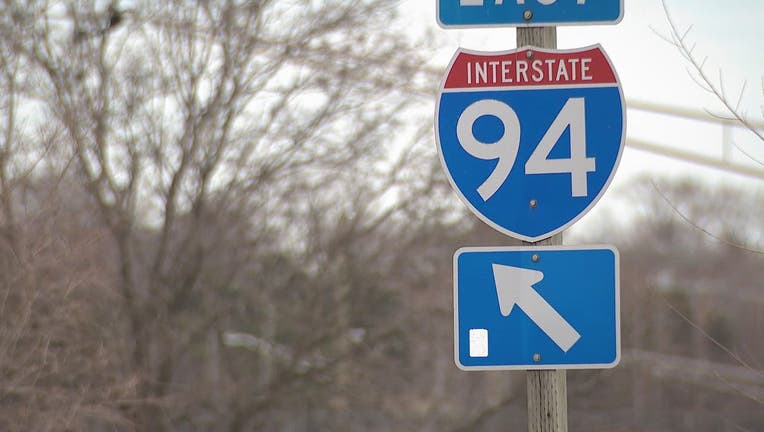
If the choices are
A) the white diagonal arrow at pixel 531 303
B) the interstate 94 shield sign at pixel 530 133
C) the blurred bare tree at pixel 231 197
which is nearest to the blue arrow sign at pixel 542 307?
the white diagonal arrow at pixel 531 303

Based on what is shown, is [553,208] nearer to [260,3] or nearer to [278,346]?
[260,3]

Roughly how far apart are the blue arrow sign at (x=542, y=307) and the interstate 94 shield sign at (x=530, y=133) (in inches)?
4.3

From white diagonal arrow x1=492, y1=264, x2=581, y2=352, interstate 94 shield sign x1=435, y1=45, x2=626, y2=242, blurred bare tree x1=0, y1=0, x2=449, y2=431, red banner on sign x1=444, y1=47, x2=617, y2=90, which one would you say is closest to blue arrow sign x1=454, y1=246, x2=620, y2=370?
white diagonal arrow x1=492, y1=264, x2=581, y2=352

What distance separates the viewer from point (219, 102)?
12578 mm

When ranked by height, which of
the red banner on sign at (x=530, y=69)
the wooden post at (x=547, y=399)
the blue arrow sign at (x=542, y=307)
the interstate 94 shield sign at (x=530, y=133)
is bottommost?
the wooden post at (x=547, y=399)

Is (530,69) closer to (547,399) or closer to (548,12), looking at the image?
(548,12)

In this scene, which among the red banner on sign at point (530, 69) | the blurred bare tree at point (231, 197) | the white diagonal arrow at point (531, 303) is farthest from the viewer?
A: the blurred bare tree at point (231, 197)

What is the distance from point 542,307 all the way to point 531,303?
0.04m

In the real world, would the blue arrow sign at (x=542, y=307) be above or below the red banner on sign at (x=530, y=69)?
below

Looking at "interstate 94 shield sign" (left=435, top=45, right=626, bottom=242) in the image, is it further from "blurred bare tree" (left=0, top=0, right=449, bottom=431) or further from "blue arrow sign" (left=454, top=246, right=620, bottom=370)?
"blurred bare tree" (left=0, top=0, right=449, bottom=431)

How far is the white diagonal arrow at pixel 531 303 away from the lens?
3.39 m

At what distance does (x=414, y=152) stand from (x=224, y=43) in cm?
271

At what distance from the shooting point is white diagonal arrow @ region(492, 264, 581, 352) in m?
3.39

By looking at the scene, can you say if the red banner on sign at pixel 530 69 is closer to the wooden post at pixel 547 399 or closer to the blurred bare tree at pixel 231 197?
Result: the wooden post at pixel 547 399
